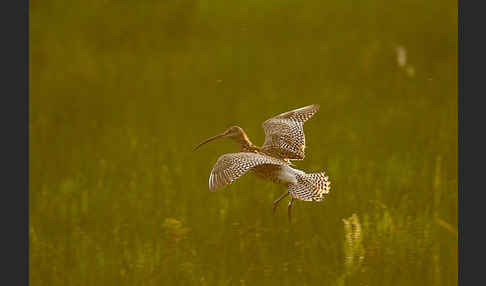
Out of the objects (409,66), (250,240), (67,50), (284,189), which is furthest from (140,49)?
(250,240)

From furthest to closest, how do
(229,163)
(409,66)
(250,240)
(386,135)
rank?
(409,66), (386,135), (250,240), (229,163)

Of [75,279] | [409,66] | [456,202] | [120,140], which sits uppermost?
[409,66]

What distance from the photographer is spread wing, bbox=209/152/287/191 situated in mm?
6164

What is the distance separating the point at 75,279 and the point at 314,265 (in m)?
1.97

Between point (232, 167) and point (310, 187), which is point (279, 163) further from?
point (232, 167)

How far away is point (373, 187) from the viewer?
7.68 meters

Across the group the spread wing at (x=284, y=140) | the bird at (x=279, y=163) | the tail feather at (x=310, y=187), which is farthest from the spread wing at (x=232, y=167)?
the spread wing at (x=284, y=140)

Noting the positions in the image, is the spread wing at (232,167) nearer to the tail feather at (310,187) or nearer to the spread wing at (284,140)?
Result: the tail feather at (310,187)

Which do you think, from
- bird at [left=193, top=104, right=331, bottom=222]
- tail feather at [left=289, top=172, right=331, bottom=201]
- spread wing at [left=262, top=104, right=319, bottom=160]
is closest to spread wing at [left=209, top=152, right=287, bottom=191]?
bird at [left=193, top=104, right=331, bottom=222]

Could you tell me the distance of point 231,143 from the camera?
871 cm

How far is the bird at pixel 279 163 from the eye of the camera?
6.26 meters

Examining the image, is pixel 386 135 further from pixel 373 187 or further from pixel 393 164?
pixel 373 187

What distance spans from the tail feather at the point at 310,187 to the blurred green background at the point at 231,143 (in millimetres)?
368

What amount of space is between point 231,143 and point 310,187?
2.22 m
